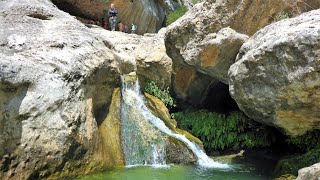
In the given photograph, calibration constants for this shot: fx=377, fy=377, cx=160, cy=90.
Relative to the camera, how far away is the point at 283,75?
29.9ft

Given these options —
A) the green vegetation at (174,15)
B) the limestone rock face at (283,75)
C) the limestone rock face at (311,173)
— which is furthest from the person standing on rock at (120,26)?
the limestone rock face at (311,173)

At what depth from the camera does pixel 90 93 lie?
36.5 feet

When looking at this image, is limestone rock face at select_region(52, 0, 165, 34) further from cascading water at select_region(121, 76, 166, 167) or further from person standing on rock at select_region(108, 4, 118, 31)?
cascading water at select_region(121, 76, 166, 167)

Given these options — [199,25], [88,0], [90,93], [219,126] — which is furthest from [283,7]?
[88,0]

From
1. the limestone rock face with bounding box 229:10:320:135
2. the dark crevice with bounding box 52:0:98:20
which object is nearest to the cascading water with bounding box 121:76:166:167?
the limestone rock face with bounding box 229:10:320:135

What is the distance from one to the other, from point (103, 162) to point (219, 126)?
4.86 m

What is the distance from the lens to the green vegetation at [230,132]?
43.0 feet

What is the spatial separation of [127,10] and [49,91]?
16.9 m

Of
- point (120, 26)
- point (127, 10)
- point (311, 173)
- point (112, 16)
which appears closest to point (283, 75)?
point (311, 173)

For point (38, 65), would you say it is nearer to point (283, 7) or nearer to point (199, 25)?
point (199, 25)

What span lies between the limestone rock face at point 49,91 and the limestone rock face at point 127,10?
1129 centimetres

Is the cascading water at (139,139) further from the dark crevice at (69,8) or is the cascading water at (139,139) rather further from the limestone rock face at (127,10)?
the limestone rock face at (127,10)

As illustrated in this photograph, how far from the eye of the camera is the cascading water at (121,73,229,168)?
479 inches

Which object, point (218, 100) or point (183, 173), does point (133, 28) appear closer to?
point (218, 100)
